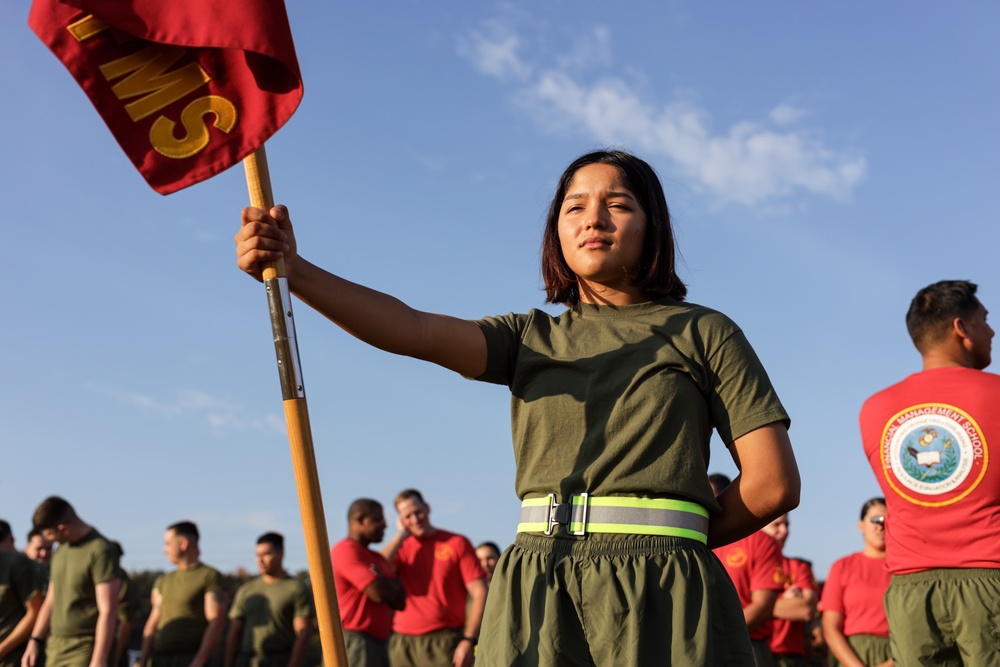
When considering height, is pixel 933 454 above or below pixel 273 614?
above

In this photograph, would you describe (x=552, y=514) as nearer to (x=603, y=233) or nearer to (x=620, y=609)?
(x=620, y=609)

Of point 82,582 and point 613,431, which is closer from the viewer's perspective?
point 613,431

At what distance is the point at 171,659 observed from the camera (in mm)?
11039

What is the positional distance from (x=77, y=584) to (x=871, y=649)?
21.1ft

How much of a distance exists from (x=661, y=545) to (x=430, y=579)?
798cm

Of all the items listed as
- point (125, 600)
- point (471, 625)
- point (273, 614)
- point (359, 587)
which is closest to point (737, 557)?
point (471, 625)

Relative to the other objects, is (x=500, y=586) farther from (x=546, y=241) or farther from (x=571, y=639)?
(x=546, y=241)

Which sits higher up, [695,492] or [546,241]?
[546,241]

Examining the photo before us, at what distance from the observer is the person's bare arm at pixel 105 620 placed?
30.4ft

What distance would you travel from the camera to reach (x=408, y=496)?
10.4m

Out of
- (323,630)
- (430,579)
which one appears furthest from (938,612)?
(430,579)

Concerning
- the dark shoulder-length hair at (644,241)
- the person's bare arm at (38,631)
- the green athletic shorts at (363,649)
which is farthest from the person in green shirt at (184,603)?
the dark shoulder-length hair at (644,241)

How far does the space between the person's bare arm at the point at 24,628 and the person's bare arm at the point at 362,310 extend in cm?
889

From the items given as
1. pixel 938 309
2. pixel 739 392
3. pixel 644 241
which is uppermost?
pixel 938 309
